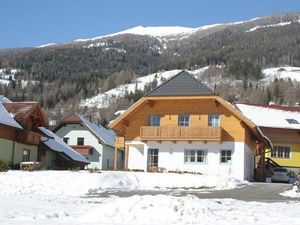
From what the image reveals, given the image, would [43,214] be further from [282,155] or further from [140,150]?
[282,155]

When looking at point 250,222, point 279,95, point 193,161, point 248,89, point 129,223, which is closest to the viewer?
point 129,223

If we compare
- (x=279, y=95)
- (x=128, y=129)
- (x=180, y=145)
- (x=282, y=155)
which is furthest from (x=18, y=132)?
(x=279, y=95)

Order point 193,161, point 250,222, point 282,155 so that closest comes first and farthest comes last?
point 250,222 < point 193,161 < point 282,155

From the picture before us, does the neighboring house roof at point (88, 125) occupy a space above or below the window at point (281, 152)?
above

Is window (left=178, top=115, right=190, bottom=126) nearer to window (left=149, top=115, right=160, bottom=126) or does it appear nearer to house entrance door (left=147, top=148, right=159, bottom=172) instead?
window (left=149, top=115, right=160, bottom=126)

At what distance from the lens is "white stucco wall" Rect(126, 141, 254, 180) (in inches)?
1647

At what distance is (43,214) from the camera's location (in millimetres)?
15383

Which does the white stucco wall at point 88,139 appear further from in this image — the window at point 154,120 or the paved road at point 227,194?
the paved road at point 227,194

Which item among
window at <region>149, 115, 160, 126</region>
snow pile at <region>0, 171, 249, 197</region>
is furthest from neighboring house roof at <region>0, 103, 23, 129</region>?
window at <region>149, 115, 160, 126</region>

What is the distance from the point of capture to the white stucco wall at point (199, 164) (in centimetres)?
4184

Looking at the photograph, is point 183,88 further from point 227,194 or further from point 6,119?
point 227,194

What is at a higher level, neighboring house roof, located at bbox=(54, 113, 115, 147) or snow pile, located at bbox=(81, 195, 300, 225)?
neighboring house roof, located at bbox=(54, 113, 115, 147)

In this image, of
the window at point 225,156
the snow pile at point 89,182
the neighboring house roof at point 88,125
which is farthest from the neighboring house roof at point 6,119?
the neighboring house roof at point 88,125

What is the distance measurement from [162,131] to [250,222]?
28.0 m
